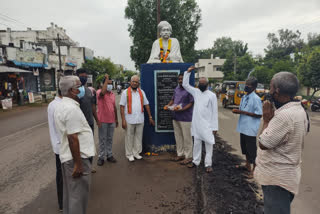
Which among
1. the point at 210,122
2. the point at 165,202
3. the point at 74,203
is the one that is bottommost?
the point at 165,202

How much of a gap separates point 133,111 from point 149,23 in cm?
1860

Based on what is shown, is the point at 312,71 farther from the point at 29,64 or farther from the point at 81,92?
the point at 29,64

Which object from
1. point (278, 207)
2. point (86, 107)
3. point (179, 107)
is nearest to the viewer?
point (278, 207)

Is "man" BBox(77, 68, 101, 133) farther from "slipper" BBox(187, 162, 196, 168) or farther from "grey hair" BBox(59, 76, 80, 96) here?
"slipper" BBox(187, 162, 196, 168)

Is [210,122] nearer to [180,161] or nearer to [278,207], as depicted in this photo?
[180,161]

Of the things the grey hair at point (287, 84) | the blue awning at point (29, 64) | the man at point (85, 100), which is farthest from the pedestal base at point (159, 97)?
the blue awning at point (29, 64)

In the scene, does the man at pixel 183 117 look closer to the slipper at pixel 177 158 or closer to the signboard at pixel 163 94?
the slipper at pixel 177 158

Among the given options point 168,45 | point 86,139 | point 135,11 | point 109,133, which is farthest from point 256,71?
point 86,139

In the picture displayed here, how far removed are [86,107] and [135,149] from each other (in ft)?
5.27

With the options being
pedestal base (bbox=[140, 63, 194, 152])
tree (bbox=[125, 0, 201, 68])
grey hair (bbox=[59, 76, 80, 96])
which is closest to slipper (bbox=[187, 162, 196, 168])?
pedestal base (bbox=[140, 63, 194, 152])

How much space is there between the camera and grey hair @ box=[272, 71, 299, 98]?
176 centimetres

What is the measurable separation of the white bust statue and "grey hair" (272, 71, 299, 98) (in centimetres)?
349

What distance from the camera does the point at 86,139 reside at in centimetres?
220

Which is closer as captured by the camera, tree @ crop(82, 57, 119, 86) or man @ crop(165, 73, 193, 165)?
man @ crop(165, 73, 193, 165)
